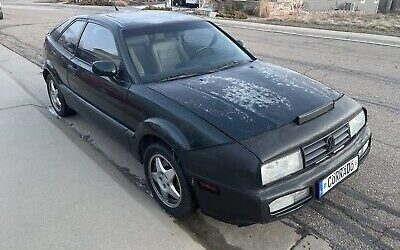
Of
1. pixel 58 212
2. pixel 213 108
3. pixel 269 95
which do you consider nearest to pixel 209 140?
pixel 213 108

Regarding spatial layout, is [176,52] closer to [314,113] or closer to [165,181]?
[165,181]

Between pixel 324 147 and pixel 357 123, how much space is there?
0.56m

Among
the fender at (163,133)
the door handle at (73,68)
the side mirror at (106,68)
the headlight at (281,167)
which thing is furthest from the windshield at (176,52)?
the headlight at (281,167)

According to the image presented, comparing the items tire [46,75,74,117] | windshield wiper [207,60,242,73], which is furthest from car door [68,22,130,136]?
windshield wiper [207,60,242,73]

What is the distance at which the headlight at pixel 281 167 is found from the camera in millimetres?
2145

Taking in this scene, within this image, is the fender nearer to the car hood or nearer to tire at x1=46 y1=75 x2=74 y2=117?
the car hood

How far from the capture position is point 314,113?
2.49 meters

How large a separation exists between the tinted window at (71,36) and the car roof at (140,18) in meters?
0.28

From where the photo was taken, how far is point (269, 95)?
2707mm

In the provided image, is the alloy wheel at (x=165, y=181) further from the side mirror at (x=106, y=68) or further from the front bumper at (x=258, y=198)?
the side mirror at (x=106, y=68)

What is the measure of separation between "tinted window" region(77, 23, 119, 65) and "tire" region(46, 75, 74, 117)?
1019mm

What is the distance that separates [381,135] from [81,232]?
3.45 meters

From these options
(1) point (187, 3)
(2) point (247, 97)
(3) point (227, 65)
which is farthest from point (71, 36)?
(1) point (187, 3)

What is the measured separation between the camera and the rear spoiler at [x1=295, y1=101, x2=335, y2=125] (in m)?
2.39
